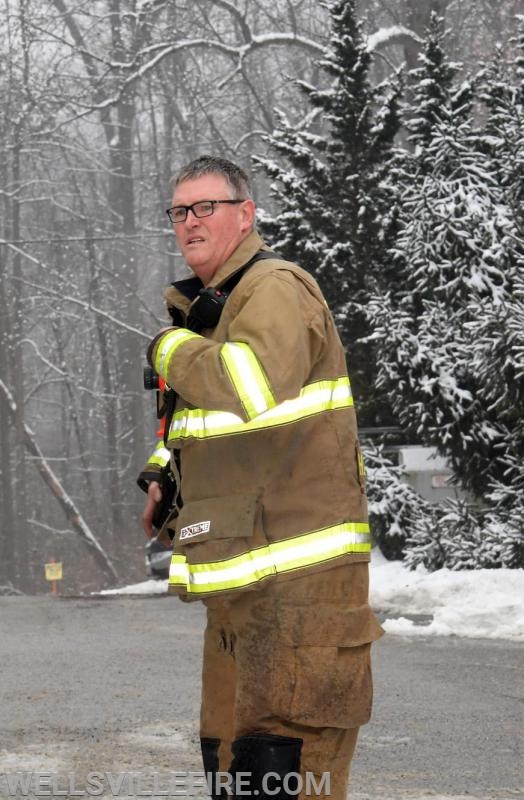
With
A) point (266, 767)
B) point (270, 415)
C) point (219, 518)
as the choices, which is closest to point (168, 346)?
point (270, 415)

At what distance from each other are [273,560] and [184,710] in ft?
11.1

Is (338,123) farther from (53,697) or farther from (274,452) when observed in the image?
(274,452)

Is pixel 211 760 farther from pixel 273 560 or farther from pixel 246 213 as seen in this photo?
pixel 246 213

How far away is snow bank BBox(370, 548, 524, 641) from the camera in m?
8.83

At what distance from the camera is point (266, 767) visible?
298 centimetres

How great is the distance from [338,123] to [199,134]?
64.5 ft

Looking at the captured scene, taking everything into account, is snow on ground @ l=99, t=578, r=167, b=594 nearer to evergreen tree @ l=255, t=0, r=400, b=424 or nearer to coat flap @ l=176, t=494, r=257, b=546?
evergreen tree @ l=255, t=0, r=400, b=424

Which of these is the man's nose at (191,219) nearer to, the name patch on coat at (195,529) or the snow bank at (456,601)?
the name patch on coat at (195,529)

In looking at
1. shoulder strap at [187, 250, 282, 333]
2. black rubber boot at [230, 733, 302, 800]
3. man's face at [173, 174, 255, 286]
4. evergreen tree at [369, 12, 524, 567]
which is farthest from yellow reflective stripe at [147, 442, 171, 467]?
evergreen tree at [369, 12, 524, 567]

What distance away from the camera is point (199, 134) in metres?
33.5

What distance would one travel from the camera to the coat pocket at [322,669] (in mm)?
3066

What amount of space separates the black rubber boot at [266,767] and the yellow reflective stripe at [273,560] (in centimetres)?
40

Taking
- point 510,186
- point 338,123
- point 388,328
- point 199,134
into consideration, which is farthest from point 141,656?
point 199,134

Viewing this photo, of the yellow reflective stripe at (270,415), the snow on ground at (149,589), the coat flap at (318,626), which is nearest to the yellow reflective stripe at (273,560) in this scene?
the coat flap at (318,626)
